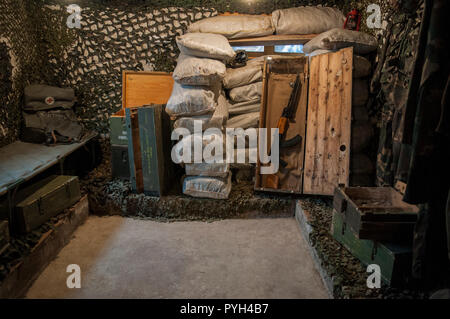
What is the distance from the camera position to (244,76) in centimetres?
359

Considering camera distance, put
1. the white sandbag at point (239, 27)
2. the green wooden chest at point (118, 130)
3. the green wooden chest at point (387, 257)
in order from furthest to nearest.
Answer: the white sandbag at point (239, 27), the green wooden chest at point (118, 130), the green wooden chest at point (387, 257)

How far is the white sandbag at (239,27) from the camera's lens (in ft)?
12.0

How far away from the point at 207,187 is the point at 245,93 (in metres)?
1.24

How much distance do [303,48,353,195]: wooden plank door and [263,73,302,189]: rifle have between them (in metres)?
0.14

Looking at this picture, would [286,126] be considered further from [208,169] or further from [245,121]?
[208,169]

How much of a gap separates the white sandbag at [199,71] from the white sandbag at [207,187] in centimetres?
105

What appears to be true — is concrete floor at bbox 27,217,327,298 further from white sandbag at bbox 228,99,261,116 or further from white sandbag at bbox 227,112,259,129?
white sandbag at bbox 228,99,261,116

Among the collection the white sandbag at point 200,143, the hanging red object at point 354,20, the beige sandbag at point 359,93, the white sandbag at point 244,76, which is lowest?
the white sandbag at point 200,143

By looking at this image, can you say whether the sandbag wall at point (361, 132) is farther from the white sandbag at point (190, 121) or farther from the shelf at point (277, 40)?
the white sandbag at point (190, 121)

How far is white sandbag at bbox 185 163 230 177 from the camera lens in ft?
10.7

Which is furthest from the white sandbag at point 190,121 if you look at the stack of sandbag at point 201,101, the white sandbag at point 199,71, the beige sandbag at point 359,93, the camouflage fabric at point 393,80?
the camouflage fabric at point 393,80

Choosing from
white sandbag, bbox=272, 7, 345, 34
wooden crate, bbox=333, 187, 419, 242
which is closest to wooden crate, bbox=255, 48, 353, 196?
white sandbag, bbox=272, 7, 345, 34

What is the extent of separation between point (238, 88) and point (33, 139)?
267 centimetres
